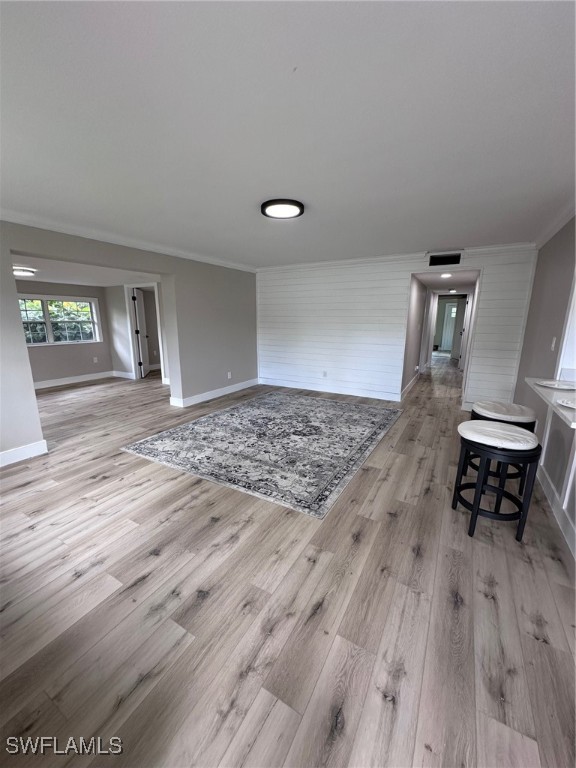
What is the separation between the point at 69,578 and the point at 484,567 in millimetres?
2421

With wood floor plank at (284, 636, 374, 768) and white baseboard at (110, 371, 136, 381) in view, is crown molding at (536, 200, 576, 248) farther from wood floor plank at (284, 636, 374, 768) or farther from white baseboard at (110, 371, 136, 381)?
white baseboard at (110, 371, 136, 381)

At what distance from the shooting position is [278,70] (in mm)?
1272

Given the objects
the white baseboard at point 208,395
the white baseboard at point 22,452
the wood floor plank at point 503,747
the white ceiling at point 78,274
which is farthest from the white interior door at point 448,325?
the white baseboard at point 22,452

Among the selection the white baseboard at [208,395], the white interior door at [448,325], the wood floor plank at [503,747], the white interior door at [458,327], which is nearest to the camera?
the wood floor plank at [503,747]

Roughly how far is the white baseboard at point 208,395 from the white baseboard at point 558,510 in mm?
4645

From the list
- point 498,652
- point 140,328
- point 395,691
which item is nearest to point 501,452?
point 498,652

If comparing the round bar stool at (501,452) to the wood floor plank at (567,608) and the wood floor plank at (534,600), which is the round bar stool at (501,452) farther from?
the wood floor plank at (567,608)

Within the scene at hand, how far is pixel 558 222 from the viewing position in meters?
2.98

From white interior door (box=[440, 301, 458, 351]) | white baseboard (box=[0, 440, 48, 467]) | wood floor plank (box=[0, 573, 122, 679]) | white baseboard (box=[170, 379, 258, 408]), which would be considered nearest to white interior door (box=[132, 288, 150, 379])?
white baseboard (box=[170, 379, 258, 408])

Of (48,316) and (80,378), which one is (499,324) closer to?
(80,378)

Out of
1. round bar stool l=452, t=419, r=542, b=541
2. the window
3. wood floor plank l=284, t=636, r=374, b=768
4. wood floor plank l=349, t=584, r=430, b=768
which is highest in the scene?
the window

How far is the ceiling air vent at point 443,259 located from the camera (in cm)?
450

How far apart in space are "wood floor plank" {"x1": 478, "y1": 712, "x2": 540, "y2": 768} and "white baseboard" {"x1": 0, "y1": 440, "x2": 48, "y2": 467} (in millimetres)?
4012

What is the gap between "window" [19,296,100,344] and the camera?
21.0ft
